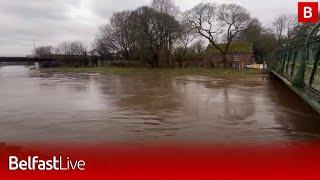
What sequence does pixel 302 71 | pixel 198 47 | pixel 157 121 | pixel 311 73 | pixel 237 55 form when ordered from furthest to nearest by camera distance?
pixel 198 47 < pixel 237 55 < pixel 302 71 < pixel 311 73 < pixel 157 121

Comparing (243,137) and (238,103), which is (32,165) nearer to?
(243,137)

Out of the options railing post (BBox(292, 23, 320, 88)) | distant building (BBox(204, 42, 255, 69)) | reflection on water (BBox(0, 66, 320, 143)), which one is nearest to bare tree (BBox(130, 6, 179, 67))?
distant building (BBox(204, 42, 255, 69))

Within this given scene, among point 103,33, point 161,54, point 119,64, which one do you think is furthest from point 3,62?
point 161,54

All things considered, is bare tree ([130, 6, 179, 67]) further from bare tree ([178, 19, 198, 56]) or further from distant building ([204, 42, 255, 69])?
distant building ([204, 42, 255, 69])

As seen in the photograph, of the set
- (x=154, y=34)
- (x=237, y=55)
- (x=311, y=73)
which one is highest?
(x=154, y=34)

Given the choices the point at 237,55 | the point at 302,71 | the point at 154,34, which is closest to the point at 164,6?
the point at 154,34

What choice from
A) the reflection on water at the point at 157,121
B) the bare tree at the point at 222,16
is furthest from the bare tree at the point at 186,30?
the reflection on water at the point at 157,121

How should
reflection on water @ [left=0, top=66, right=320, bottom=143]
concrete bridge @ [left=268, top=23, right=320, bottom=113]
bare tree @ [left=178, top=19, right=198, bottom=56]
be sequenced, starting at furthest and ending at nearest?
bare tree @ [left=178, top=19, right=198, bottom=56] < concrete bridge @ [left=268, top=23, right=320, bottom=113] < reflection on water @ [left=0, top=66, right=320, bottom=143]

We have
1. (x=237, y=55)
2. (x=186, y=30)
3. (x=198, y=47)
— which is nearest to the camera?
(x=186, y=30)

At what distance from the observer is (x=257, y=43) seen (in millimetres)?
86438

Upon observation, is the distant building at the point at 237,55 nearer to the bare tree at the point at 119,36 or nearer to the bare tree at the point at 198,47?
the bare tree at the point at 198,47

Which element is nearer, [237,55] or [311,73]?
[311,73]

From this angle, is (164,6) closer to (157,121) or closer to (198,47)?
(198,47)

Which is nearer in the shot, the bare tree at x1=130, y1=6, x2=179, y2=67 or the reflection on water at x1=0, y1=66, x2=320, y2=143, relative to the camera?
the reflection on water at x1=0, y1=66, x2=320, y2=143
